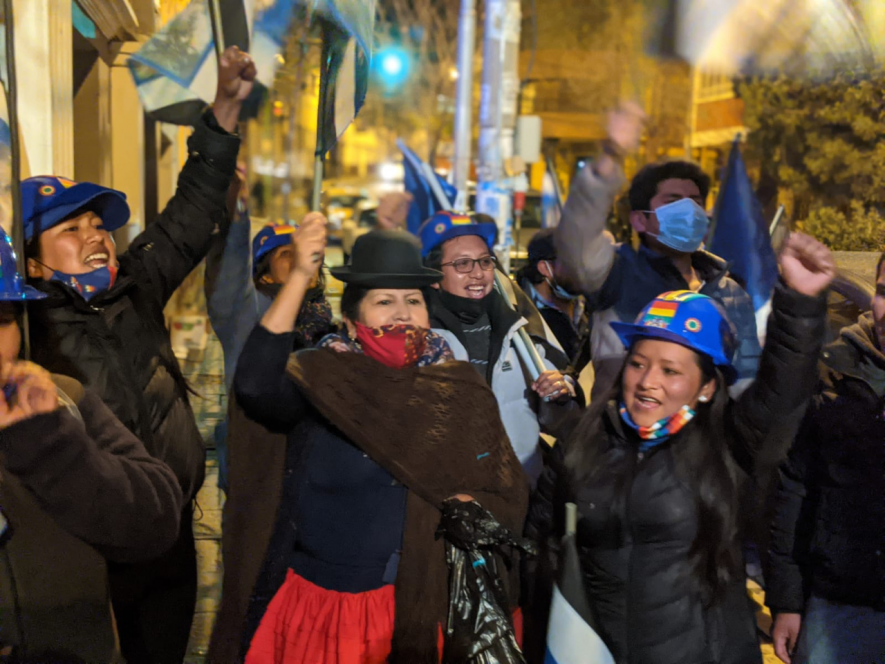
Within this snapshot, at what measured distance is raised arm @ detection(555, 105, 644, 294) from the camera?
3.13 meters

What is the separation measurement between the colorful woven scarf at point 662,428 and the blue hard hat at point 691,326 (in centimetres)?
19

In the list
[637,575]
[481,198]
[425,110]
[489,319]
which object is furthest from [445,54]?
[637,575]

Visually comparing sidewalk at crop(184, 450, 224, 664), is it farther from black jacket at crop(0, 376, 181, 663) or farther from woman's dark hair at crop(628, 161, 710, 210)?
woman's dark hair at crop(628, 161, 710, 210)

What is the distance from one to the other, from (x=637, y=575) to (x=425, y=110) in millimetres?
28251

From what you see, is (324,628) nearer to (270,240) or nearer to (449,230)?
(449,230)

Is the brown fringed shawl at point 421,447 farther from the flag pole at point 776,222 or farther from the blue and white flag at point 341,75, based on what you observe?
the flag pole at point 776,222

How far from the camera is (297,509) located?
2791mm

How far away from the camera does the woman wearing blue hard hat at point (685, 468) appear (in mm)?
2621

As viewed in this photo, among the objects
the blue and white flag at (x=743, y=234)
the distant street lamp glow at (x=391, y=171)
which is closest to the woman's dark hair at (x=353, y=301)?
the blue and white flag at (x=743, y=234)

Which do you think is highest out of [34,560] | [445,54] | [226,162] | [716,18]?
[445,54]

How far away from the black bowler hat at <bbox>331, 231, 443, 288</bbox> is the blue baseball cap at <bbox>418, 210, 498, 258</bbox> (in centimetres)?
113

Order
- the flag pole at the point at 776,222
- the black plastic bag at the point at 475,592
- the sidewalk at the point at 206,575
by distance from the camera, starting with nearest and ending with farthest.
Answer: the black plastic bag at the point at 475,592
the sidewalk at the point at 206,575
the flag pole at the point at 776,222

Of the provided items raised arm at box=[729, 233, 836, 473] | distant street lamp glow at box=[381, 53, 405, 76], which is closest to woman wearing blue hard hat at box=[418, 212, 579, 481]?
raised arm at box=[729, 233, 836, 473]

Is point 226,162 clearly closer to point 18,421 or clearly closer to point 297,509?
point 297,509
